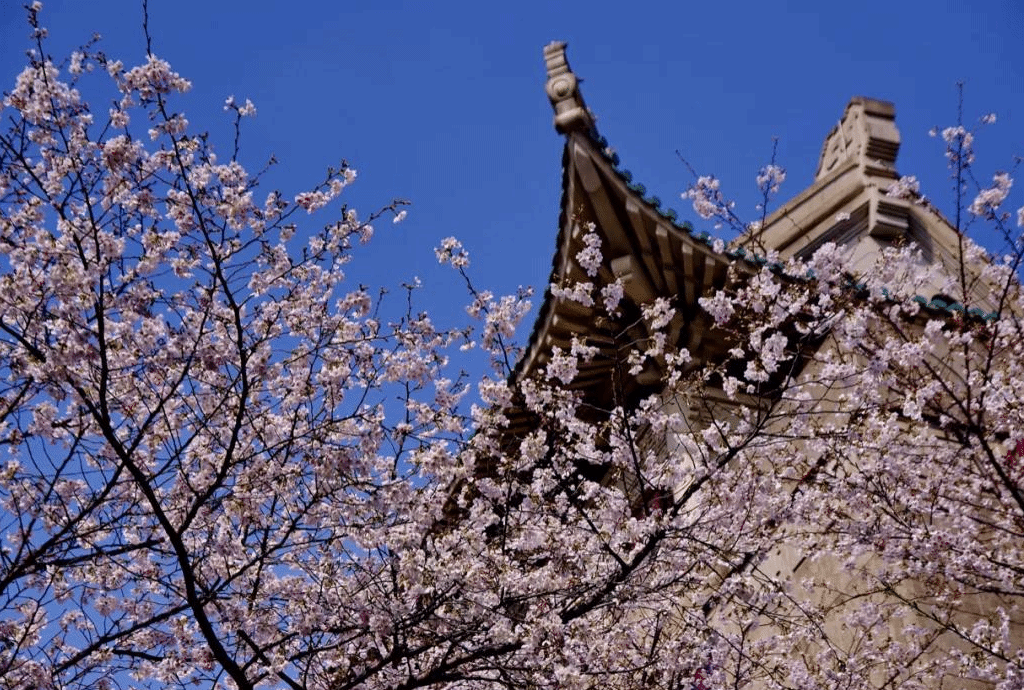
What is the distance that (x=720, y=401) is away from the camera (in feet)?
43.6

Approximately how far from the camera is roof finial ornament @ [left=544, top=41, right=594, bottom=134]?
12.0 m

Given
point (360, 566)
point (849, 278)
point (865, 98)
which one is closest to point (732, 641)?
point (360, 566)

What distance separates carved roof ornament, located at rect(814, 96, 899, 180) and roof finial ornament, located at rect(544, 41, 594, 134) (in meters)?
6.49

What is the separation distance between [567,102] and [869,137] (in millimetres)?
7364

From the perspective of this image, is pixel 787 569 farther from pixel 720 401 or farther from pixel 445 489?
pixel 445 489

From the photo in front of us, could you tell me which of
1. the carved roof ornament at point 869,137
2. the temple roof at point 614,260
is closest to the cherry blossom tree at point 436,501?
the temple roof at point 614,260

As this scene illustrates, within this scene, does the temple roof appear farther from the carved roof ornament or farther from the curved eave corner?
the carved roof ornament

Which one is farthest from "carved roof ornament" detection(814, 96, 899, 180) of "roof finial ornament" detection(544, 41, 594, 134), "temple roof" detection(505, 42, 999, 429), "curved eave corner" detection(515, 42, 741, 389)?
"roof finial ornament" detection(544, 41, 594, 134)

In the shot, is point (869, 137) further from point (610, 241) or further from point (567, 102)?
point (567, 102)

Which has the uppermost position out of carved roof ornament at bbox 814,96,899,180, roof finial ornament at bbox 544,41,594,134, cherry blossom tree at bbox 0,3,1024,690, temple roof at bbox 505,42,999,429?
carved roof ornament at bbox 814,96,899,180

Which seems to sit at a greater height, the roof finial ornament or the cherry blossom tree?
the roof finial ornament

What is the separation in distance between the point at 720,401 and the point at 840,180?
5.60 meters

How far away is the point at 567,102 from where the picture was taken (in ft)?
39.6

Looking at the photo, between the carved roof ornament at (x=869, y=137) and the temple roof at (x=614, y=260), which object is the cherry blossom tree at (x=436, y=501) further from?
the carved roof ornament at (x=869, y=137)
